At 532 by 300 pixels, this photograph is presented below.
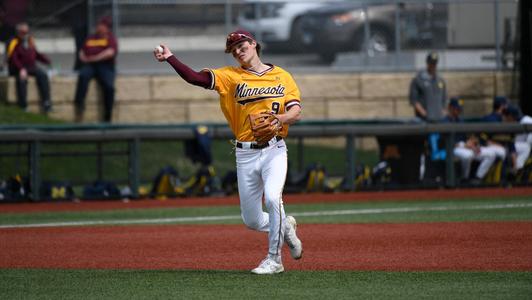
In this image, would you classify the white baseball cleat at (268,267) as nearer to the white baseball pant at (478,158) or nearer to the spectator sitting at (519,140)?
the white baseball pant at (478,158)

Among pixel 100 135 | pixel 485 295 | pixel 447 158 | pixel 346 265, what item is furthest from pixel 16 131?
pixel 485 295

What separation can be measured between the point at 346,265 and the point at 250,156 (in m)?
1.40

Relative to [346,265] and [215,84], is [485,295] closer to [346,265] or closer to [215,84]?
[346,265]

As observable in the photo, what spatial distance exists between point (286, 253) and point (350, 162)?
7097 mm

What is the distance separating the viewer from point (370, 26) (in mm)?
20906

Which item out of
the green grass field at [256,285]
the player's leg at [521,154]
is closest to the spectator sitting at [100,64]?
the player's leg at [521,154]

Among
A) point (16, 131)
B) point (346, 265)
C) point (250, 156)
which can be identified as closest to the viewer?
point (250, 156)

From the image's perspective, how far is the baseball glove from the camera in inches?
344

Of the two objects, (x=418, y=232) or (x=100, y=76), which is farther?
(x=100, y=76)

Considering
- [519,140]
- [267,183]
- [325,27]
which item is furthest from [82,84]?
[267,183]

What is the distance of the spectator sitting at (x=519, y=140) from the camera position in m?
18.2

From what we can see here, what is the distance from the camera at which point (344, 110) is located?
21156 millimetres

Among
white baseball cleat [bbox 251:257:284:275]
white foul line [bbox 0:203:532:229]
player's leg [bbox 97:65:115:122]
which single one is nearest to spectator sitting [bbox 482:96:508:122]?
white foul line [bbox 0:203:532:229]

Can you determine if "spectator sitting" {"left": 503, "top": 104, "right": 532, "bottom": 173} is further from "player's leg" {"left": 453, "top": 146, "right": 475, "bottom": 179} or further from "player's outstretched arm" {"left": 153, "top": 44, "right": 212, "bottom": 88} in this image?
"player's outstretched arm" {"left": 153, "top": 44, "right": 212, "bottom": 88}
